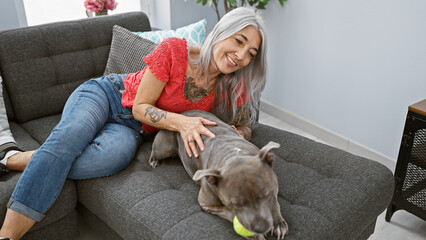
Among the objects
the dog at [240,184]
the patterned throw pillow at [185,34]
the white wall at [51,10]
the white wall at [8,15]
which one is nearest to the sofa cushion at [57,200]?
the dog at [240,184]

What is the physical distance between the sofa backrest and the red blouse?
19.9 inches

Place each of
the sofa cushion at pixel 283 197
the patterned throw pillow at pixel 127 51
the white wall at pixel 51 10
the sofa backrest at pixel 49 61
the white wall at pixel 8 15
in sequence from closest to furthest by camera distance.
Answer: the sofa cushion at pixel 283 197 < the sofa backrest at pixel 49 61 < the patterned throw pillow at pixel 127 51 < the white wall at pixel 8 15 < the white wall at pixel 51 10

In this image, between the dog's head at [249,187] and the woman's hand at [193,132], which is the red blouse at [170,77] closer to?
the woman's hand at [193,132]

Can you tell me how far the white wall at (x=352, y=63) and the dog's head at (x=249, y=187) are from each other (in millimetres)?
1532

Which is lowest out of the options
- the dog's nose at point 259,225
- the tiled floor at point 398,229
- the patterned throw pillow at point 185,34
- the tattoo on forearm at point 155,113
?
the tiled floor at point 398,229

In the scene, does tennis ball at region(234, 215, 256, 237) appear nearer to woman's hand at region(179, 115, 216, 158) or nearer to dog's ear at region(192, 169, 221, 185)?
dog's ear at region(192, 169, 221, 185)

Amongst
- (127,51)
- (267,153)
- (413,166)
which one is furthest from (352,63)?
(267,153)

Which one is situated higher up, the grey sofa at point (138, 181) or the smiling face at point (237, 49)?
the smiling face at point (237, 49)

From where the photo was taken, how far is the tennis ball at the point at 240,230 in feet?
4.16

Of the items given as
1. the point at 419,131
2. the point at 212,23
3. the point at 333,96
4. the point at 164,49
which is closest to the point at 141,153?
the point at 164,49

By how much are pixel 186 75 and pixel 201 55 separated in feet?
0.38

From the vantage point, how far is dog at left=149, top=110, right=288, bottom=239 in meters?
1.16

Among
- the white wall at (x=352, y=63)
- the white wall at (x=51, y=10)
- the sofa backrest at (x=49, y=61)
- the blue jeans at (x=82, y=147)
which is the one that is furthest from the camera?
the white wall at (x=51, y=10)

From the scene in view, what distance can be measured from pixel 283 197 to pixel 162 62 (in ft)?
2.59
